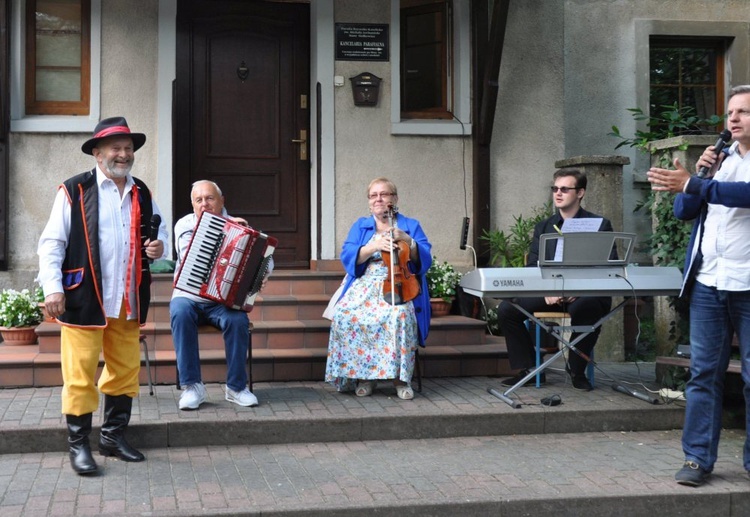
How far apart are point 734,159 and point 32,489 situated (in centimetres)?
408

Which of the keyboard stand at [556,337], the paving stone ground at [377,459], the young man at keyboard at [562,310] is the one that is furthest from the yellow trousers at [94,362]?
the young man at keyboard at [562,310]

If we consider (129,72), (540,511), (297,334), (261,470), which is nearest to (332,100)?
(129,72)

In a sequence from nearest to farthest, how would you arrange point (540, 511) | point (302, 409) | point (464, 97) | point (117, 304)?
point (540, 511) < point (117, 304) < point (302, 409) < point (464, 97)

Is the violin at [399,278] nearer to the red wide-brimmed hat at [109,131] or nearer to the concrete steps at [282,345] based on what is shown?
the concrete steps at [282,345]

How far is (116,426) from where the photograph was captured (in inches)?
211

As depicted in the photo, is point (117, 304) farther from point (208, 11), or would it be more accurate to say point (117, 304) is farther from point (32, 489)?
point (208, 11)

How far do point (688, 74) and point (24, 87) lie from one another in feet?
22.3

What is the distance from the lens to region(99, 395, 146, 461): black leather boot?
5.32 metres

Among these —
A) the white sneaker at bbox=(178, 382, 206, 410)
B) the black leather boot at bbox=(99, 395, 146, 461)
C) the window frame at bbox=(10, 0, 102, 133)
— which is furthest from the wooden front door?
the black leather boot at bbox=(99, 395, 146, 461)

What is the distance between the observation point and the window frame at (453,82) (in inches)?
351

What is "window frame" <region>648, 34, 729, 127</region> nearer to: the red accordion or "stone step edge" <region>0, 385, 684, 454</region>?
"stone step edge" <region>0, 385, 684, 454</region>

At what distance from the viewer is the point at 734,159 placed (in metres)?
4.98

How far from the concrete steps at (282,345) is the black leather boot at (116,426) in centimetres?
108

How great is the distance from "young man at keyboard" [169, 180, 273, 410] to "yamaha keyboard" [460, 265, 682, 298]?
1509 mm
